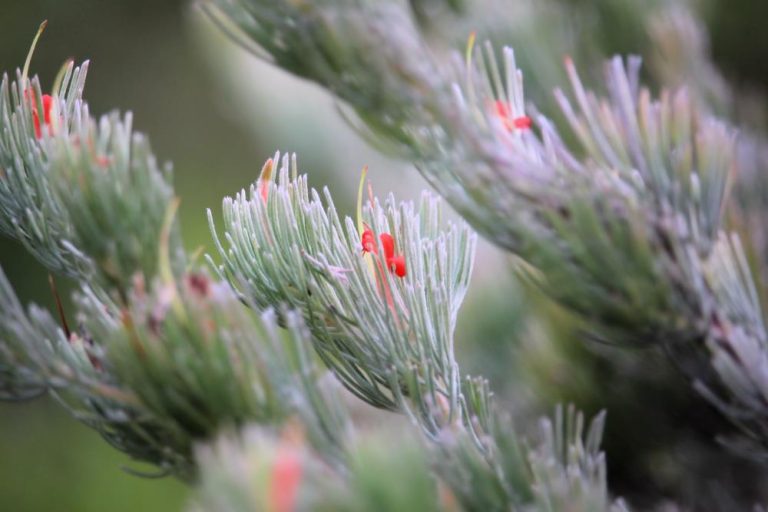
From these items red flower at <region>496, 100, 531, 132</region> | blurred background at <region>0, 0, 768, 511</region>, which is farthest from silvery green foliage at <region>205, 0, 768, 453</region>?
blurred background at <region>0, 0, 768, 511</region>

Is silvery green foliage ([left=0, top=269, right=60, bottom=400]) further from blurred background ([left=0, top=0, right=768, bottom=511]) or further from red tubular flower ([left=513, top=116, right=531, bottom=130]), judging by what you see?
blurred background ([left=0, top=0, right=768, bottom=511])

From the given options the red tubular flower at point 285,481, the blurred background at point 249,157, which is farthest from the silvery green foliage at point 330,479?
the blurred background at point 249,157

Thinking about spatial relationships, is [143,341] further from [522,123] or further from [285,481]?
[522,123]

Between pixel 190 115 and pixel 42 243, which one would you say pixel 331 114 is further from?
pixel 190 115

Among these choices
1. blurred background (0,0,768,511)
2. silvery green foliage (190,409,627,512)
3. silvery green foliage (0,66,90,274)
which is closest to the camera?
silvery green foliage (190,409,627,512)

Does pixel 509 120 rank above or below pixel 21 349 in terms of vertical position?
above

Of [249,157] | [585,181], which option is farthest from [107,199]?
[249,157]
